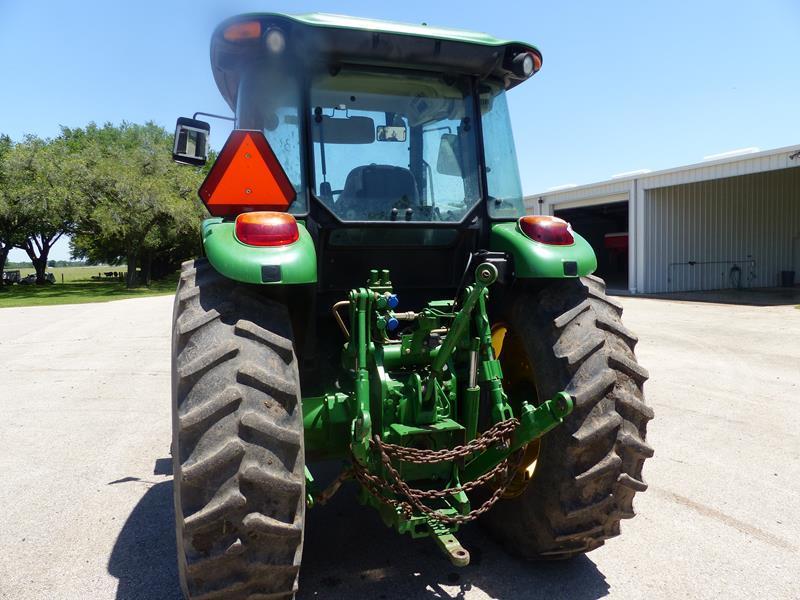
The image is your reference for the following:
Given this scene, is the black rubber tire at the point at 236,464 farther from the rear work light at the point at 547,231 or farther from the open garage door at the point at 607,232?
the open garage door at the point at 607,232

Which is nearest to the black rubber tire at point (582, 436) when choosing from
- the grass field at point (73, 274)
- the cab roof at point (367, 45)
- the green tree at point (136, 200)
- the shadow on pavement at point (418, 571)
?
the shadow on pavement at point (418, 571)

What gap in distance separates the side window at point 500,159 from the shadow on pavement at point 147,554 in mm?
2573

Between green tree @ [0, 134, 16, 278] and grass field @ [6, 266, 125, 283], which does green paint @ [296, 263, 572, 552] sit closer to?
green tree @ [0, 134, 16, 278]

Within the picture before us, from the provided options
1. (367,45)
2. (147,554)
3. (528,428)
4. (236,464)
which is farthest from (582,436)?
(147,554)

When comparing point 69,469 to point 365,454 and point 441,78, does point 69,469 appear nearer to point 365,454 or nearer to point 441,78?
point 365,454

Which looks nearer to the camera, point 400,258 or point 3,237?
point 400,258

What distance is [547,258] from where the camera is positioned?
3029 mm

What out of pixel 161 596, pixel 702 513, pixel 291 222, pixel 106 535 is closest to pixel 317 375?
pixel 291 222

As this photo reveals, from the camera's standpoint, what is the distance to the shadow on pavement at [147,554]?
2.96m

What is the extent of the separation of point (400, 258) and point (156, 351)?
8.29 meters

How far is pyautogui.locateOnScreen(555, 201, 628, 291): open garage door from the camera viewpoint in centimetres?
2647

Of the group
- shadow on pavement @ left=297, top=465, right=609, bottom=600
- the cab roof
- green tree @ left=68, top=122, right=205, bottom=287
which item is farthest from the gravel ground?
green tree @ left=68, top=122, right=205, bottom=287

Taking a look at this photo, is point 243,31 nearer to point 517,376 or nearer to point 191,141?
point 191,141

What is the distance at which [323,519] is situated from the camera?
3.62 meters
